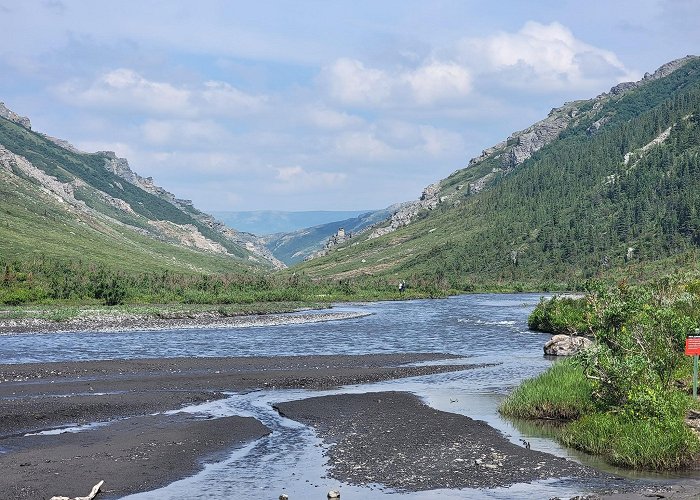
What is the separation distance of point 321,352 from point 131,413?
28424 millimetres

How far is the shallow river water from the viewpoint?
23625 mm

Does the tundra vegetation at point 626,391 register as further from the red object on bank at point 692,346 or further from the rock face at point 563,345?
the rock face at point 563,345

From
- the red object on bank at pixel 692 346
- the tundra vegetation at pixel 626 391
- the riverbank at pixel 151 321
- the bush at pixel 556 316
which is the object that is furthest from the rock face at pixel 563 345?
the riverbank at pixel 151 321

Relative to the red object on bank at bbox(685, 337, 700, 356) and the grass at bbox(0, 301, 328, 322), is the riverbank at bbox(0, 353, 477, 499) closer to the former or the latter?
the red object on bank at bbox(685, 337, 700, 356)

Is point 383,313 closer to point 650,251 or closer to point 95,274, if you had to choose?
point 95,274

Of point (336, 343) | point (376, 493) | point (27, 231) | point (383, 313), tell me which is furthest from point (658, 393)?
point (27, 231)

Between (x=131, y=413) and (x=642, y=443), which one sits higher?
(x=642, y=443)

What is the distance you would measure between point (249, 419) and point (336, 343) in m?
35.7

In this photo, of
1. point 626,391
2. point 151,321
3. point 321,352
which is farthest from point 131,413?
point 151,321

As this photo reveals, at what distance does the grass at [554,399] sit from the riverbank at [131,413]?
11178 millimetres

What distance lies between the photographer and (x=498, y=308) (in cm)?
12425

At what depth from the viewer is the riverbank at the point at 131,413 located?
2467 cm

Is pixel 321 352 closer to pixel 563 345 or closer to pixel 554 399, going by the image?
pixel 563 345

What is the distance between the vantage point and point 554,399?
33.2 metres
